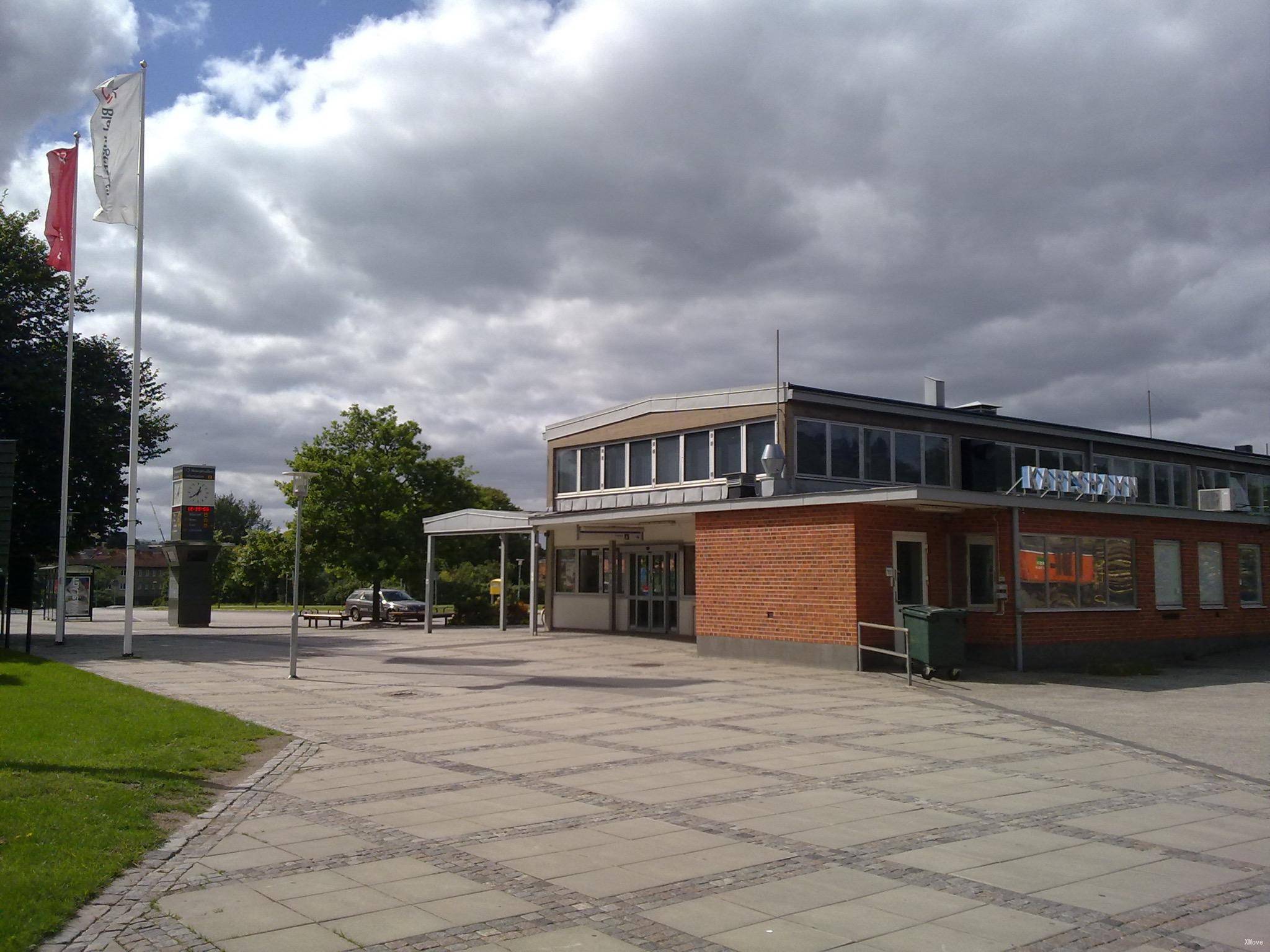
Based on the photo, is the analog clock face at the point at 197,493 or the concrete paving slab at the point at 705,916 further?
the analog clock face at the point at 197,493

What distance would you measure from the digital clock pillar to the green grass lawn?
23.2 metres

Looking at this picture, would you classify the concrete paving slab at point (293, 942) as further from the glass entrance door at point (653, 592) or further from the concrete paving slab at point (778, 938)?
the glass entrance door at point (653, 592)

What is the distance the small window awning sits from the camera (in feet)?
96.6

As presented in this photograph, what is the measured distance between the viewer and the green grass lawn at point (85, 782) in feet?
18.0

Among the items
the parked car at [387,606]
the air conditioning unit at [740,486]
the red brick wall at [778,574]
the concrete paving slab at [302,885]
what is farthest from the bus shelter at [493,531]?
the concrete paving slab at [302,885]

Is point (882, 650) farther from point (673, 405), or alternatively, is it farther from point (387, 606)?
point (387, 606)

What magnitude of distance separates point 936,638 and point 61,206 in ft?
66.7

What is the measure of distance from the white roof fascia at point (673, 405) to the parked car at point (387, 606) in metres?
11.9

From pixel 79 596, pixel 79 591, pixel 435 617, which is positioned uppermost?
pixel 79 591

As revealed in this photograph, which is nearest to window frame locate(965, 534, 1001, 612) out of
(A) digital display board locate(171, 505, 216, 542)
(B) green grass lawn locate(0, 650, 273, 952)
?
(B) green grass lawn locate(0, 650, 273, 952)

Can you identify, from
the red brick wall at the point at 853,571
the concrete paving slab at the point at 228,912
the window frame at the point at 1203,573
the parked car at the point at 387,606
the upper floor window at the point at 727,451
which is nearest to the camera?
the concrete paving slab at the point at 228,912

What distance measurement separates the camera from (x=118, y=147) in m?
21.9

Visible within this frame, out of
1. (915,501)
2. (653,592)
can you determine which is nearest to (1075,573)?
(915,501)

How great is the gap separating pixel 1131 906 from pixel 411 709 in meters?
10.0
